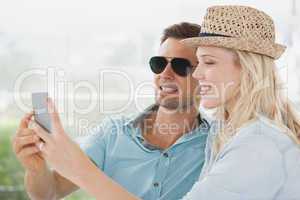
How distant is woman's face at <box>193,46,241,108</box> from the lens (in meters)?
1.44

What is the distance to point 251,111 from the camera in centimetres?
138

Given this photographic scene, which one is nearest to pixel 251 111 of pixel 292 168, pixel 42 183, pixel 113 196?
pixel 292 168

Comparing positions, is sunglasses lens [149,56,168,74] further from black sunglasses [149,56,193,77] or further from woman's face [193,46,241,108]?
woman's face [193,46,241,108]

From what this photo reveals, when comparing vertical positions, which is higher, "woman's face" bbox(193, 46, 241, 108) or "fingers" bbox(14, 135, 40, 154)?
"woman's face" bbox(193, 46, 241, 108)

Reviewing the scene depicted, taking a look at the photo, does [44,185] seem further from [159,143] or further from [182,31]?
[182,31]

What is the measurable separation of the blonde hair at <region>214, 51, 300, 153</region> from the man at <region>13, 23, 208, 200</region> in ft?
1.07

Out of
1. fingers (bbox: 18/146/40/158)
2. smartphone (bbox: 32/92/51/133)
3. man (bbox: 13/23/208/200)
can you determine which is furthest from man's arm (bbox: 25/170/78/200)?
smartphone (bbox: 32/92/51/133)

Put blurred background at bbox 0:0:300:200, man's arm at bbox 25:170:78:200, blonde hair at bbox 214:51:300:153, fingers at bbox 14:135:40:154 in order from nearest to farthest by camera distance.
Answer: blonde hair at bbox 214:51:300:153 → fingers at bbox 14:135:40:154 → man's arm at bbox 25:170:78:200 → blurred background at bbox 0:0:300:200

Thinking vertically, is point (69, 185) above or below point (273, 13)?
below

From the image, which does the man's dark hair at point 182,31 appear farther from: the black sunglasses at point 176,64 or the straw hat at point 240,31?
the straw hat at point 240,31

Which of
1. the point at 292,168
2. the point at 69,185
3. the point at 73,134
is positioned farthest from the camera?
the point at 73,134

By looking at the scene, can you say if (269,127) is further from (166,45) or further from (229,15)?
(166,45)

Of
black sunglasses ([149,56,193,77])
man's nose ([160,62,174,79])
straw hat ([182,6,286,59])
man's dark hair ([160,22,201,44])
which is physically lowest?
man's nose ([160,62,174,79])

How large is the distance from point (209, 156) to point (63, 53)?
3.67ft
